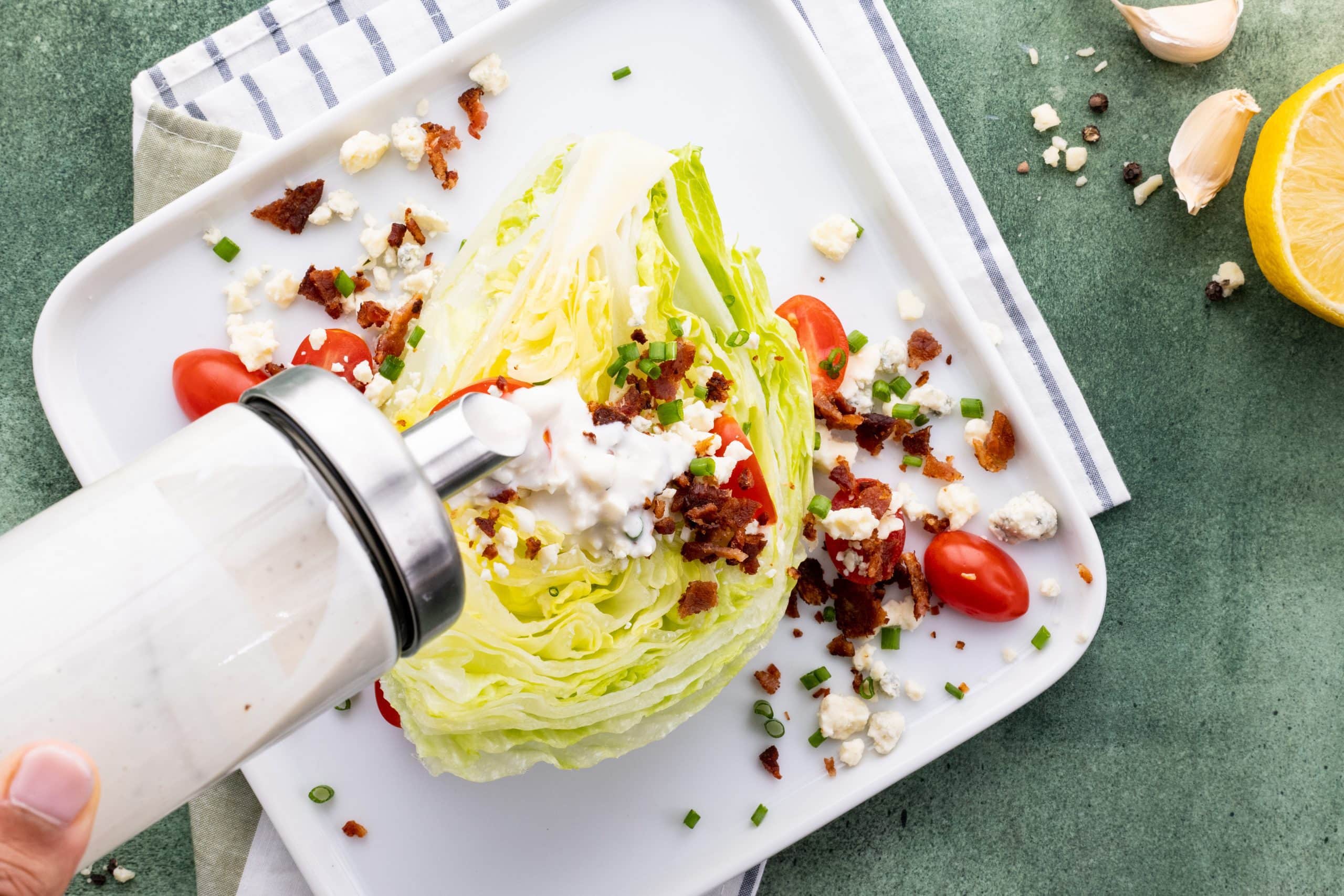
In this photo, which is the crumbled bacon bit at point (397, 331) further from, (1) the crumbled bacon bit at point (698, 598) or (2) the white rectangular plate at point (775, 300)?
(1) the crumbled bacon bit at point (698, 598)

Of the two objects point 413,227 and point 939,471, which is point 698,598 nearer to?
point 939,471

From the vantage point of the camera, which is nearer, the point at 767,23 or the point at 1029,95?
the point at 767,23

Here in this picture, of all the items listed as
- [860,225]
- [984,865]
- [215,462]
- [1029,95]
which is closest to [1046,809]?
[984,865]

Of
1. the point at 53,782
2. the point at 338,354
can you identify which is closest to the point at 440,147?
the point at 338,354

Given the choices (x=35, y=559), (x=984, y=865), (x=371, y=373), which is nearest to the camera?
(x=35, y=559)

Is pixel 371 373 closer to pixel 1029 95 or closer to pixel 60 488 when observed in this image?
pixel 60 488

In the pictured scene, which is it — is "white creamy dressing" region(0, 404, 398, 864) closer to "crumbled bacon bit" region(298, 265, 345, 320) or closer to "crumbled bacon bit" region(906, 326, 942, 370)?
"crumbled bacon bit" region(298, 265, 345, 320)

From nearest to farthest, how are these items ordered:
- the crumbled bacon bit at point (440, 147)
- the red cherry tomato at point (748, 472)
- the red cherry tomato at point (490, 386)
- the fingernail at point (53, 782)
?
the fingernail at point (53, 782) → the red cherry tomato at point (490, 386) → the red cherry tomato at point (748, 472) → the crumbled bacon bit at point (440, 147)

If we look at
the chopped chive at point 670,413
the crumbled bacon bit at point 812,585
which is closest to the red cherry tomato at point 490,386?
the chopped chive at point 670,413
